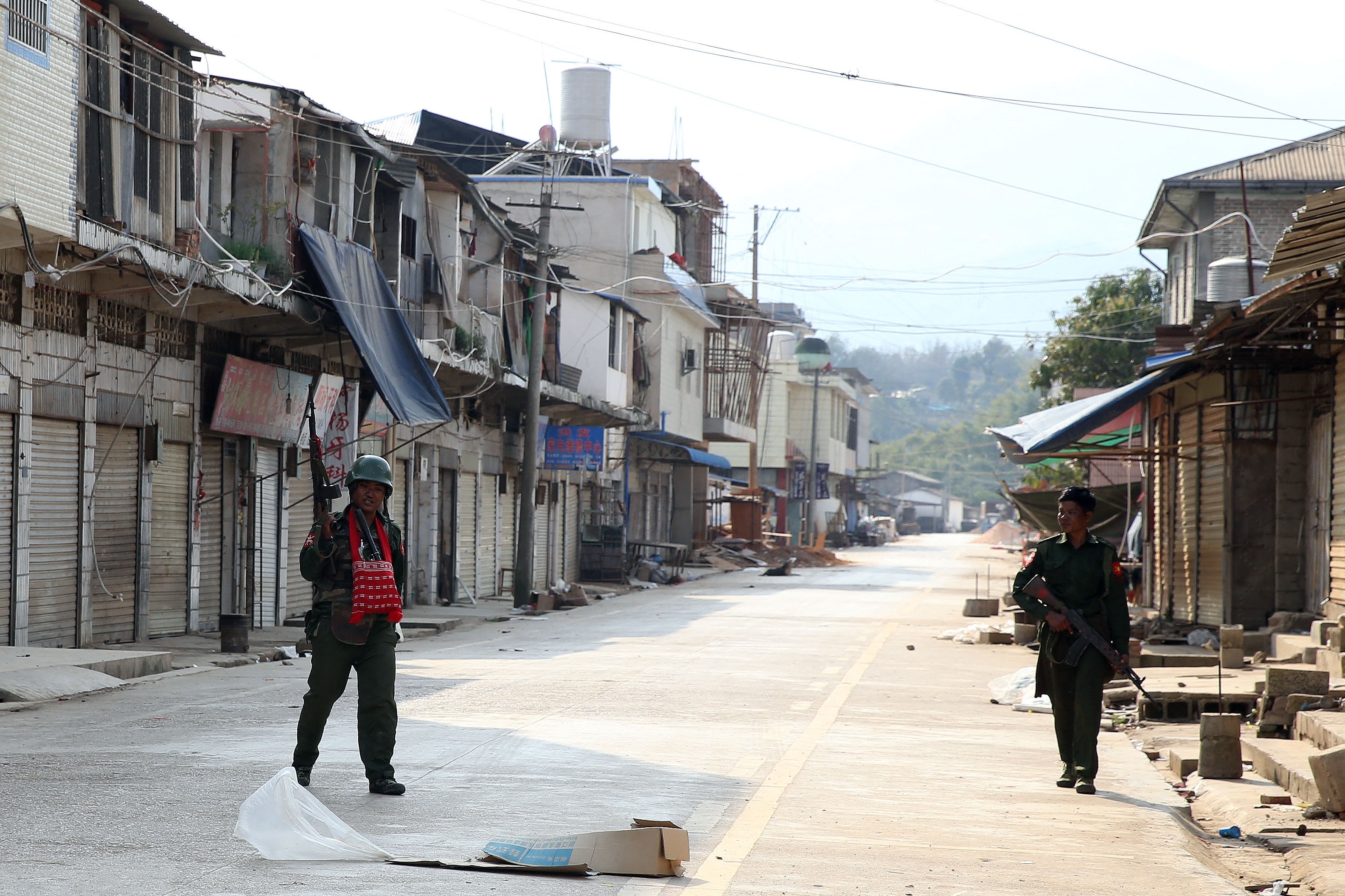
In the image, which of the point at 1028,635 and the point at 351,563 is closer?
the point at 351,563

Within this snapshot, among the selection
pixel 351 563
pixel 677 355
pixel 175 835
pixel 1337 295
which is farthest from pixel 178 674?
pixel 677 355

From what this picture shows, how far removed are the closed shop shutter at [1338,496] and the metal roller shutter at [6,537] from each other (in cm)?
1464

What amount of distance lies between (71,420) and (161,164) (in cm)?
336

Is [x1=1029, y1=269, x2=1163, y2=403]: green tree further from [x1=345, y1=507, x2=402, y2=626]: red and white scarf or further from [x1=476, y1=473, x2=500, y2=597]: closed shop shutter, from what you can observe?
[x1=345, y1=507, x2=402, y2=626]: red and white scarf

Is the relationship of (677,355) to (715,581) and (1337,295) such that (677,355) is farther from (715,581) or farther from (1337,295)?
(1337,295)

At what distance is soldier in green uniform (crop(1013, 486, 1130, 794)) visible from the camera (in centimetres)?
916

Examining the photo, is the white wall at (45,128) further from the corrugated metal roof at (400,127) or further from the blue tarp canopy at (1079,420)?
the corrugated metal roof at (400,127)

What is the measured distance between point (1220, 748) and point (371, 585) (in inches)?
224

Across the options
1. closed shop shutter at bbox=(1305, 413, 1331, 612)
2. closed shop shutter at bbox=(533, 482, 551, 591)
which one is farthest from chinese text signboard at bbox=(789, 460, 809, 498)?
closed shop shutter at bbox=(1305, 413, 1331, 612)

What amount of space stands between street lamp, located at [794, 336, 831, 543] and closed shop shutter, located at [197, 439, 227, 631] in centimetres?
5319

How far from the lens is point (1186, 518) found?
78.0ft

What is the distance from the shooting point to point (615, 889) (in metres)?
6.28

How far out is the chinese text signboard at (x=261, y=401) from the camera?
68.4 feet

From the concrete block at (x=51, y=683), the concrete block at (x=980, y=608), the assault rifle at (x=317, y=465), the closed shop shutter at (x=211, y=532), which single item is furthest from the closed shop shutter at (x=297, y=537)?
the concrete block at (x=980, y=608)
